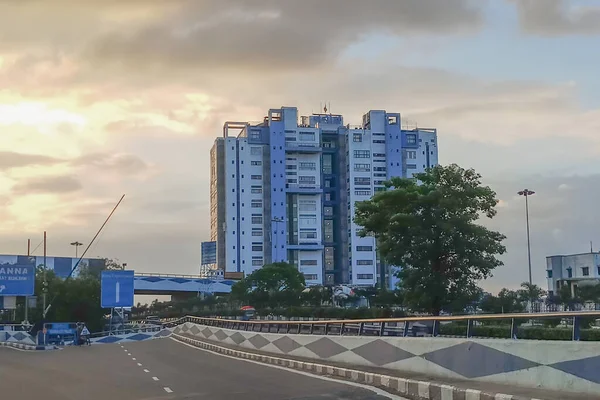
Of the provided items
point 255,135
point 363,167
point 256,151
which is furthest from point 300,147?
point 363,167

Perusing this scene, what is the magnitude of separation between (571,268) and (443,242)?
63086mm

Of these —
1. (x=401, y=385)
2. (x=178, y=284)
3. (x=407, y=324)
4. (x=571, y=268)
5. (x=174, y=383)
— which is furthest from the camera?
(x=178, y=284)

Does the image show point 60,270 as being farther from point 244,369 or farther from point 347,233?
point 244,369

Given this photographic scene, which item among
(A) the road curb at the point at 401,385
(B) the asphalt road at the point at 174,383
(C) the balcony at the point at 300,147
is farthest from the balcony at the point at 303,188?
(A) the road curb at the point at 401,385

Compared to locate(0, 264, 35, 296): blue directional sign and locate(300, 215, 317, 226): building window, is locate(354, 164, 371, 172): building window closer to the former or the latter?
locate(300, 215, 317, 226): building window

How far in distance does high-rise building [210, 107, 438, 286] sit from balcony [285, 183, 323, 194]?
0.64 feet

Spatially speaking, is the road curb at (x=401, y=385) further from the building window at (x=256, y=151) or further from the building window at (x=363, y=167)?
the building window at (x=363, y=167)

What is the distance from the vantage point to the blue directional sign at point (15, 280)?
64.1 m

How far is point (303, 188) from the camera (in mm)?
154500

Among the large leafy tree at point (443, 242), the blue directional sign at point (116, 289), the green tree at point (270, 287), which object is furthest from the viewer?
the green tree at point (270, 287)

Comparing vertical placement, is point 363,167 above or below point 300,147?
below

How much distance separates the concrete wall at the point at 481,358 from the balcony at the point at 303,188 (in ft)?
420

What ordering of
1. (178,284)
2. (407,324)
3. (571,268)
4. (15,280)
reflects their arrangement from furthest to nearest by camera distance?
(178,284) → (571,268) → (15,280) → (407,324)

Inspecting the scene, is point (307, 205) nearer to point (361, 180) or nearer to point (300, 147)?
point (300, 147)
